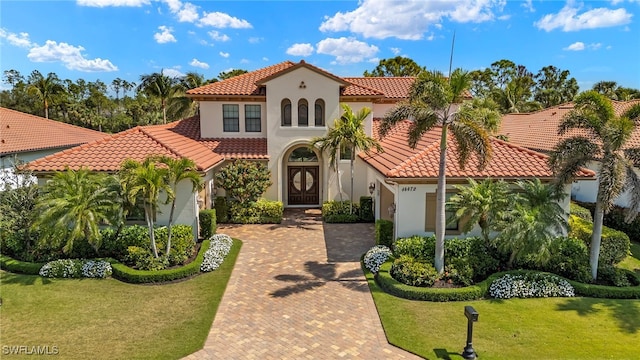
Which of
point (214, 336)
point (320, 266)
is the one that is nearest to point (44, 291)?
point (214, 336)

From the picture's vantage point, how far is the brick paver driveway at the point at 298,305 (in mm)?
10039

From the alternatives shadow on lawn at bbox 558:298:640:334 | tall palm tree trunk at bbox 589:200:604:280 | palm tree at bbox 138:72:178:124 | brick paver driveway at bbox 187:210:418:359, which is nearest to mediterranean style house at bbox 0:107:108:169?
palm tree at bbox 138:72:178:124

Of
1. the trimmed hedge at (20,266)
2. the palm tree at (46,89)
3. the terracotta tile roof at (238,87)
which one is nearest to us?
the trimmed hedge at (20,266)

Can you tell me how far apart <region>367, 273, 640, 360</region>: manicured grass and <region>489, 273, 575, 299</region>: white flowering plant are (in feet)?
0.81

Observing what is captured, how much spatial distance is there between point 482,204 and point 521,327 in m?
3.95

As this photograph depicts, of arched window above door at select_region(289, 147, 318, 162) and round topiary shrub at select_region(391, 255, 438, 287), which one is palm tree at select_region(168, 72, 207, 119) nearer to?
arched window above door at select_region(289, 147, 318, 162)

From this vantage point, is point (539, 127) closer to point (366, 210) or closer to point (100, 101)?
point (366, 210)

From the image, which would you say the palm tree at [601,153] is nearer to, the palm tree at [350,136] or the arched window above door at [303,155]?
the palm tree at [350,136]

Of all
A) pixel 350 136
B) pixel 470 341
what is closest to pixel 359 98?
pixel 350 136

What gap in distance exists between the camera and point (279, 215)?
72.3 feet

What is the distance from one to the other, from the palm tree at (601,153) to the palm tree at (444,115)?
3.26 meters

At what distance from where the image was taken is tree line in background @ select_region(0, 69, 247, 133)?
129 feet

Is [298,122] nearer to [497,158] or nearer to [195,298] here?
[497,158]

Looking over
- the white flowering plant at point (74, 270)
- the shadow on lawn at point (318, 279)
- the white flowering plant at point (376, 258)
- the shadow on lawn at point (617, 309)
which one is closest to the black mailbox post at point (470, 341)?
the shadow on lawn at point (318, 279)
